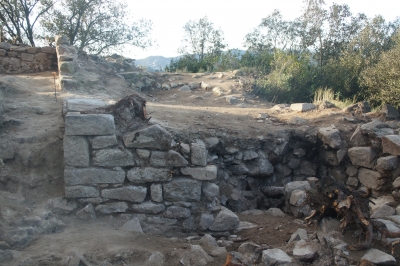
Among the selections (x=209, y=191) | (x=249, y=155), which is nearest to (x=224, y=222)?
(x=209, y=191)

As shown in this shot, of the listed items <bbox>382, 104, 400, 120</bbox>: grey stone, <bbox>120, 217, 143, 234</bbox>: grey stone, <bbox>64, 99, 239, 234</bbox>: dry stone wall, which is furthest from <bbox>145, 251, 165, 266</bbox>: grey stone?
<bbox>382, 104, 400, 120</bbox>: grey stone

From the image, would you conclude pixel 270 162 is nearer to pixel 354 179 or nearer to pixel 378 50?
pixel 354 179

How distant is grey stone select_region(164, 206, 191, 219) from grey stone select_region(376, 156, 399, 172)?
3.33 metres

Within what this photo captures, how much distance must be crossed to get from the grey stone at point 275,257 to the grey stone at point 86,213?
219 centimetres

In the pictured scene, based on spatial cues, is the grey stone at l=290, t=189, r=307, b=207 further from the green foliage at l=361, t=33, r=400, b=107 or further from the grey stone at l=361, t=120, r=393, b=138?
the green foliage at l=361, t=33, r=400, b=107

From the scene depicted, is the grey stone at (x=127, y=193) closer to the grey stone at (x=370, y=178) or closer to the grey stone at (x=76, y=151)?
the grey stone at (x=76, y=151)

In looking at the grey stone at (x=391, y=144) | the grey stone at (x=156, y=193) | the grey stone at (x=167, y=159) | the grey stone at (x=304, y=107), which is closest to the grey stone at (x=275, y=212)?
the grey stone at (x=167, y=159)

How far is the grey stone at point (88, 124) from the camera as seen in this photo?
4.95 metres

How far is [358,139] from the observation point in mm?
6898

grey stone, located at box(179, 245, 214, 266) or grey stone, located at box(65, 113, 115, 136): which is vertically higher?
grey stone, located at box(65, 113, 115, 136)

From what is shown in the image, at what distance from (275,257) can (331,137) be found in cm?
342

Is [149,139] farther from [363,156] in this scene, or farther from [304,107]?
[304,107]

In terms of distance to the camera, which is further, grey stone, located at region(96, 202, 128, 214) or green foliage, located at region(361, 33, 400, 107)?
green foliage, located at region(361, 33, 400, 107)

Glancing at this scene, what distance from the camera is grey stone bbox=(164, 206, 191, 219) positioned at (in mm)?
5266
